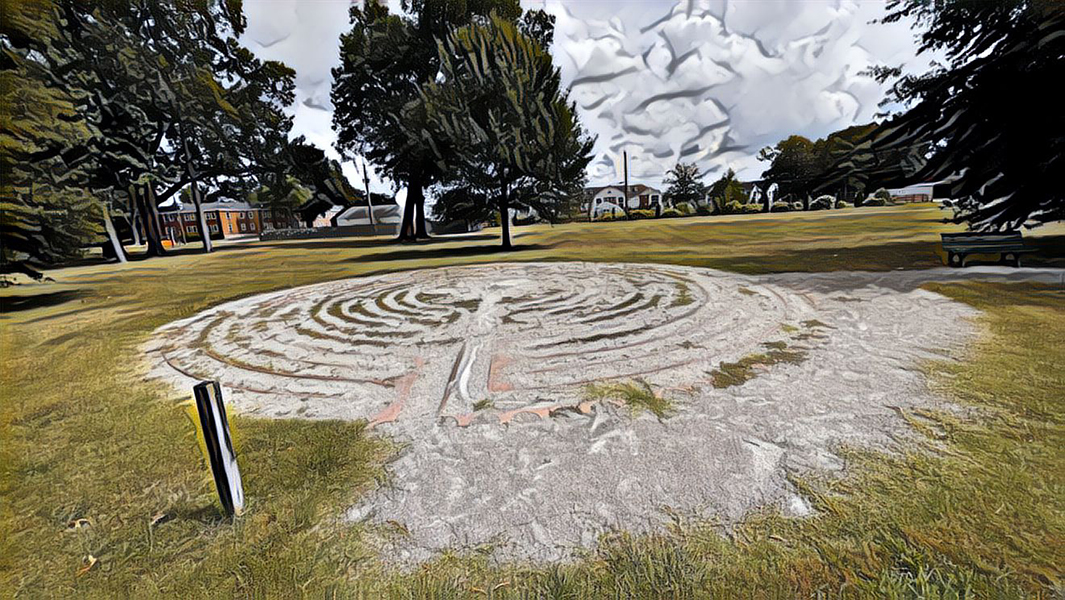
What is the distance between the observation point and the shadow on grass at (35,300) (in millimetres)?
11414

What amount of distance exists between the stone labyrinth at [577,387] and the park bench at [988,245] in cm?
154

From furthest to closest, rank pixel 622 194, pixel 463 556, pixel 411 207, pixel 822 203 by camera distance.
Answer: pixel 622 194, pixel 822 203, pixel 411 207, pixel 463 556

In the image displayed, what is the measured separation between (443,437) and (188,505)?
1.71 metres

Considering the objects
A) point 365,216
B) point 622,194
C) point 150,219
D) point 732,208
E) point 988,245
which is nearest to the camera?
point 988,245

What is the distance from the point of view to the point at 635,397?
4.25 m

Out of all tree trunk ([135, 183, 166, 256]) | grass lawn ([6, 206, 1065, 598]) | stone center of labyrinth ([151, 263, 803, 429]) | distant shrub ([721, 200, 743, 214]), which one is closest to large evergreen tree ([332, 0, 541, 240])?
tree trunk ([135, 183, 166, 256])

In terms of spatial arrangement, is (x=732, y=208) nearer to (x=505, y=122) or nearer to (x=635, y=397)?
(x=505, y=122)

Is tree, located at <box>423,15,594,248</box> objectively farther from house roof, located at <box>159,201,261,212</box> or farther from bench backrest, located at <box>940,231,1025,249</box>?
house roof, located at <box>159,201,261,212</box>

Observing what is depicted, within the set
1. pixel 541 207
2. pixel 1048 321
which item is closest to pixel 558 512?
pixel 1048 321

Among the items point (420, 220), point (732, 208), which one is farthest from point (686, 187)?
point (420, 220)

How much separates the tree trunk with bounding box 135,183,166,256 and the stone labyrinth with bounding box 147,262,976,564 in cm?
2815

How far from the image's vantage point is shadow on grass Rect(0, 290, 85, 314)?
11.4 metres

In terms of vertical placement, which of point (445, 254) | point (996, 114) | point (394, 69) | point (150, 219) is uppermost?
point (394, 69)

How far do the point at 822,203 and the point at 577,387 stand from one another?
58.5 meters
